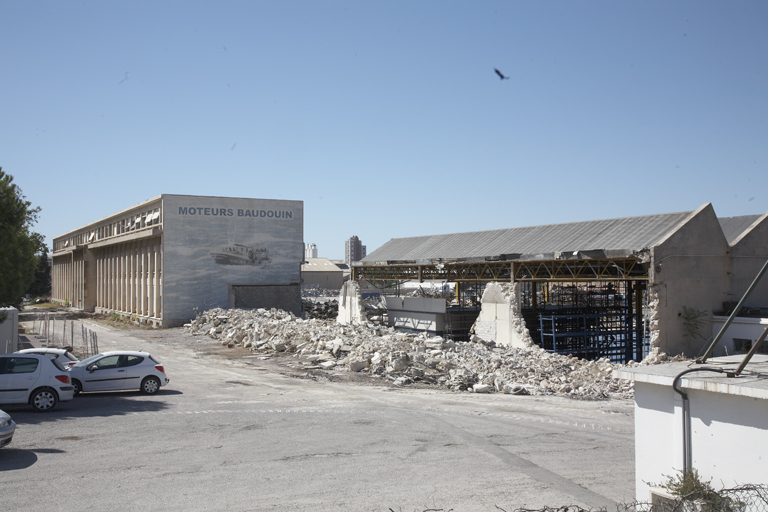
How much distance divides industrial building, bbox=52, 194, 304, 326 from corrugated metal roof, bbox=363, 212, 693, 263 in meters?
8.97

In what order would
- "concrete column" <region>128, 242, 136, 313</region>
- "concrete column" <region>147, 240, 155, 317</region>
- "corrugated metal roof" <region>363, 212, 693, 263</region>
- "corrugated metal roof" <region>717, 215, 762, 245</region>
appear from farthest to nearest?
"concrete column" <region>128, 242, 136, 313</region>, "concrete column" <region>147, 240, 155, 317</region>, "corrugated metal roof" <region>717, 215, 762, 245</region>, "corrugated metal roof" <region>363, 212, 693, 263</region>

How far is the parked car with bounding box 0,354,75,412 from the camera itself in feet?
47.1

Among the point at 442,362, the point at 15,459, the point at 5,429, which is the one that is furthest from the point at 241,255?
the point at 5,429

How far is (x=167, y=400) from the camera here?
1673 cm

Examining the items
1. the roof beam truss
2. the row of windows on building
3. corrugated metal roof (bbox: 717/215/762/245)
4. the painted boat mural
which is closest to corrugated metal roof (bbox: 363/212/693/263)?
the roof beam truss

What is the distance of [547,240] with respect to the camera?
99.9ft

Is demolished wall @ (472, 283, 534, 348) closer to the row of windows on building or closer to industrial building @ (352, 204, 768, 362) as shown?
industrial building @ (352, 204, 768, 362)

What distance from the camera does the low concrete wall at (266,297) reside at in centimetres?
4475

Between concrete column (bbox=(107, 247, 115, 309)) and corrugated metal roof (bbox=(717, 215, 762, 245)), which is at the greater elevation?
corrugated metal roof (bbox=(717, 215, 762, 245))

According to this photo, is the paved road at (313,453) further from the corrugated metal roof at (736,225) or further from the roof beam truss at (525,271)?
the corrugated metal roof at (736,225)

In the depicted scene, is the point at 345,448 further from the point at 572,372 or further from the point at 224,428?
the point at 572,372

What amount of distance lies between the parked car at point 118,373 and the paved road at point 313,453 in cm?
41

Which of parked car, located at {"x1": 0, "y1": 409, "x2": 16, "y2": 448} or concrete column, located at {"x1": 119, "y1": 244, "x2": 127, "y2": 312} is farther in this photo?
concrete column, located at {"x1": 119, "y1": 244, "x2": 127, "y2": 312}

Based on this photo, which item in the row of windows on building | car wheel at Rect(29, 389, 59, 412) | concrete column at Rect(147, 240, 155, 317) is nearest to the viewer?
car wheel at Rect(29, 389, 59, 412)
